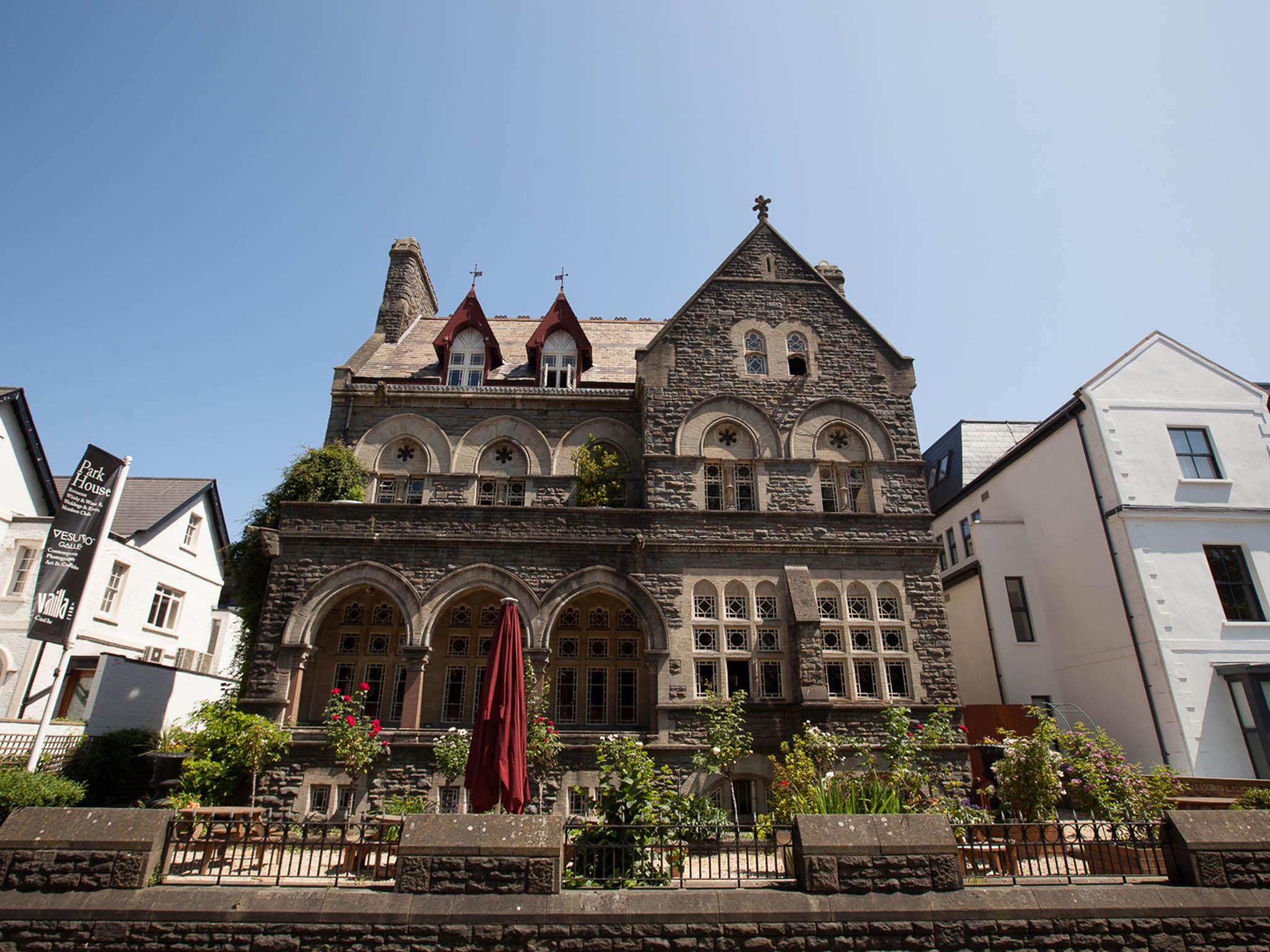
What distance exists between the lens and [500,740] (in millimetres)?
10102

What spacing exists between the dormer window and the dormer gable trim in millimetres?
9038

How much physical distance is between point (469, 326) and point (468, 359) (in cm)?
115

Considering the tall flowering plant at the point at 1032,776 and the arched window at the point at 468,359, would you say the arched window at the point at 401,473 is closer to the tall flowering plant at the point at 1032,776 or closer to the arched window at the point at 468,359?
the arched window at the point at 468,359

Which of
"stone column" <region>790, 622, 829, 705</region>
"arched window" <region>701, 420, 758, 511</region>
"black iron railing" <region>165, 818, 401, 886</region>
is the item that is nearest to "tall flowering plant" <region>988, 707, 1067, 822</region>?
"stone column" <region>790, 622, 829, 705</region>

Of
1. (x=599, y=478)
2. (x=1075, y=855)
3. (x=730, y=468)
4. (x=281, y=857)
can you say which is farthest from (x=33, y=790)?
(x=1075, y=855)

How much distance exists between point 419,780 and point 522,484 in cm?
826

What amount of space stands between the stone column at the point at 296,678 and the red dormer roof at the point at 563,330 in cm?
1061

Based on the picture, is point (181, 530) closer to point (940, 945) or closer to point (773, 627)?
point (773, 627)

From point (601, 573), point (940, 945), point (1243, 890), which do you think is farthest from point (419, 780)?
point (1243, 890)

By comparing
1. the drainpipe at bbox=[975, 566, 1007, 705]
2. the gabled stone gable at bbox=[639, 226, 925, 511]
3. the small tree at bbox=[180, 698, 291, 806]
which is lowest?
the small tree at bbox=[180, 698, 291, 806]

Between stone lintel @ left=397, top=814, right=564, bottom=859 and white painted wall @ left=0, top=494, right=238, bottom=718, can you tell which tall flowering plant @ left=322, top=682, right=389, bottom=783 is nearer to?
stone lintel @ left=397, top=814, right=564, bottom=859

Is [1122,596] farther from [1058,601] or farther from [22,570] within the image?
[22,570]

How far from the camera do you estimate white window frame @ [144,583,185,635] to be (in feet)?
86.7

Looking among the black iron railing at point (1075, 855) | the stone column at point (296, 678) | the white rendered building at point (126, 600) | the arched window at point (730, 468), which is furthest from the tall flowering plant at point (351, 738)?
the black iron railing at point (1075, 855)
